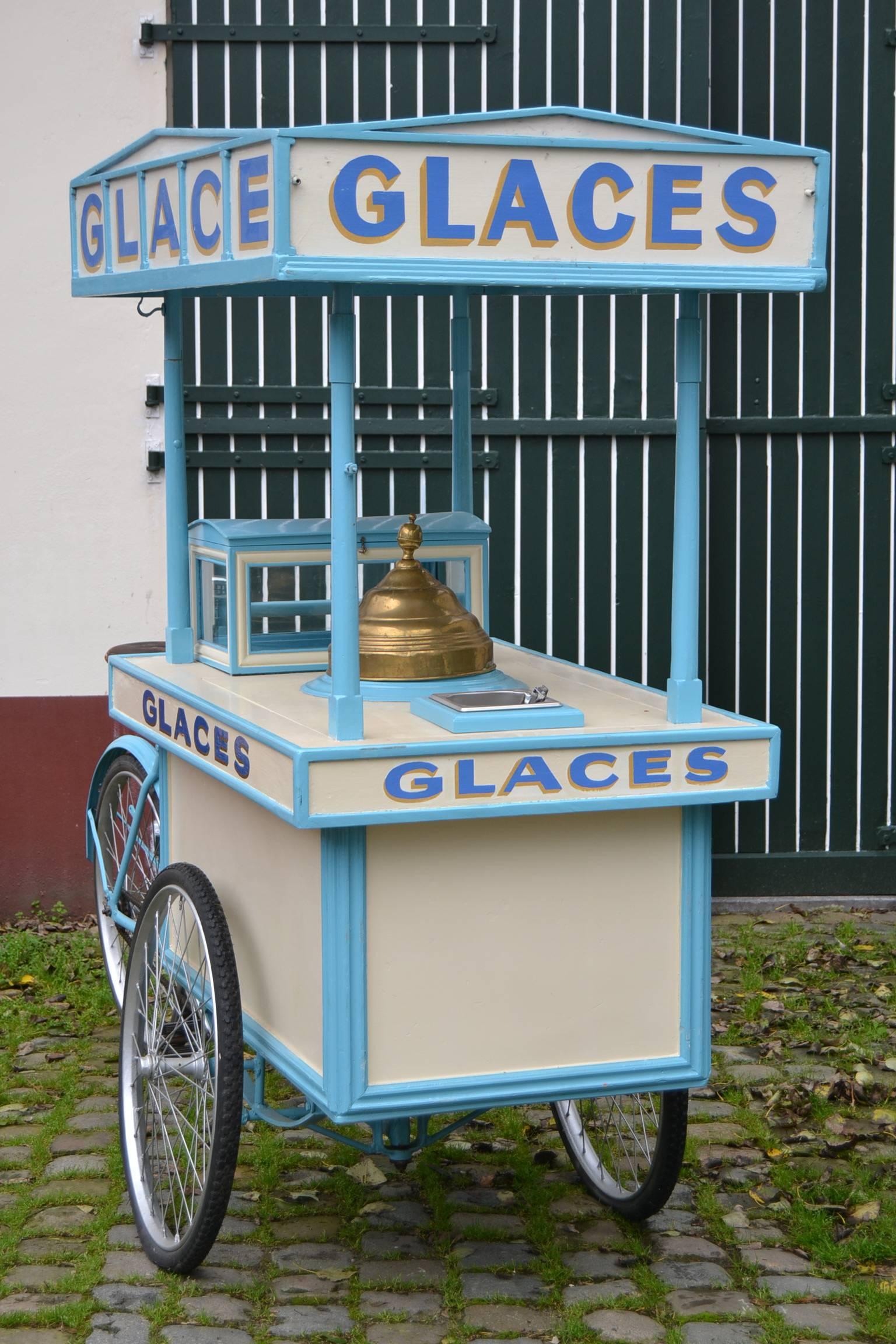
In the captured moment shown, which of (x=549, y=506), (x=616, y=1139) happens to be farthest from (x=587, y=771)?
(x=549, y=506)

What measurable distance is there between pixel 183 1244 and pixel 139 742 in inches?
65.9

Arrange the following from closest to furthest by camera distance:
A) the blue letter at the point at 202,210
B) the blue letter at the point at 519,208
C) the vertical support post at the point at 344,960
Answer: the blue letter at the point at 519,208
the vertical support post at the point at 344,960
the blue letter at the point at 202,210

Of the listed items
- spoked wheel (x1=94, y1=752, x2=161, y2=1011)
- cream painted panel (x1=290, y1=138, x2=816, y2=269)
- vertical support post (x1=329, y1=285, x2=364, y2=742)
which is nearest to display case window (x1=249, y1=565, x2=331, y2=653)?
vertical support post (x1=329, y1=285, x2=364, y2=742)

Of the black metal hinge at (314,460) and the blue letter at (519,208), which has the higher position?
the blue letter at (519,208)

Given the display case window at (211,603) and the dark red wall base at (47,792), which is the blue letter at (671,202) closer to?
the display case window at (211,603)

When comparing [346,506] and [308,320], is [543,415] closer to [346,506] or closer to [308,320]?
[308,320]

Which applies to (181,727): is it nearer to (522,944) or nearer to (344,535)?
(344,535)

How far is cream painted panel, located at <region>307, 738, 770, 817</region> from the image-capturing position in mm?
3303

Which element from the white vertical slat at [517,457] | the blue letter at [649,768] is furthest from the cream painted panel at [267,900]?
the white vertical slat at [517,457]

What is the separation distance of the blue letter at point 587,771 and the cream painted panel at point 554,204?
961 millimetres

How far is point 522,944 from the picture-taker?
11.5ft

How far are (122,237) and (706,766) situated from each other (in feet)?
6.30

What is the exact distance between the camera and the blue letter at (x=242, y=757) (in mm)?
3598

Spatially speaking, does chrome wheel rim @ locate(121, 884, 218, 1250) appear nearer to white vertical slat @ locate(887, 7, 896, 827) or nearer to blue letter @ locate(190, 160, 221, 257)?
blue letter @ locate(190, 160, 221, 257)
